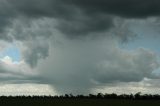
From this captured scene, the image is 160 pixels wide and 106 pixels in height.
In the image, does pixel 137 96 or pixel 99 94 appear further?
pixel 99 94

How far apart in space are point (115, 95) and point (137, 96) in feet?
42.0

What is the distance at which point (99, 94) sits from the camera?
633ft
